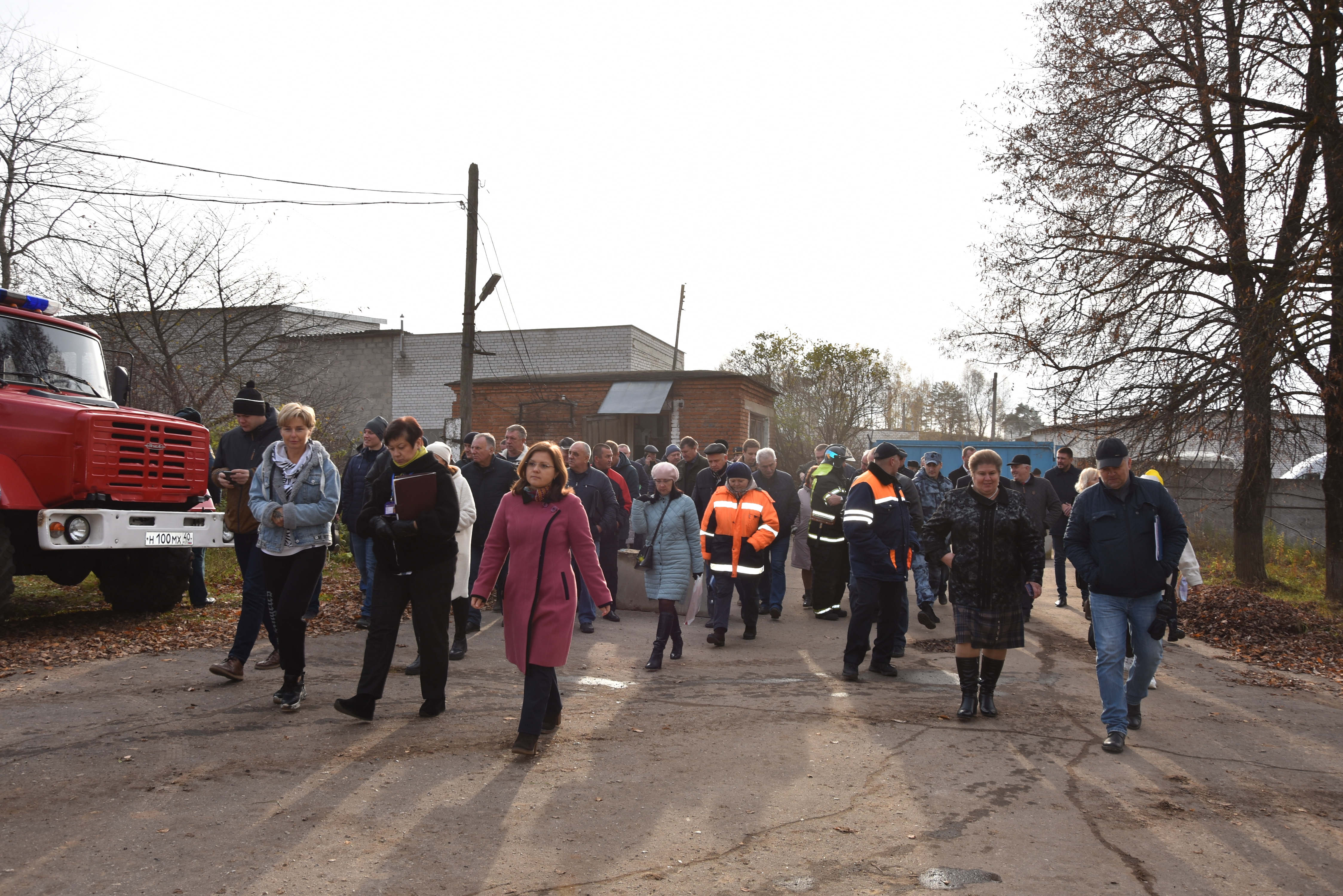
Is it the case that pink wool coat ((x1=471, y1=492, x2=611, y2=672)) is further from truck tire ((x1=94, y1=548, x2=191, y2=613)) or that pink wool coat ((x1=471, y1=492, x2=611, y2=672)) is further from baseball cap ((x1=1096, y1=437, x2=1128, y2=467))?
truck tire ((x1=94, y1=548, x2=191, y2=613))

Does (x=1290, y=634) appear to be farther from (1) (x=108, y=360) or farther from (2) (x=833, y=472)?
(1) (x=108, y=360)

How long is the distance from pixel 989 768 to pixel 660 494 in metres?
4.24

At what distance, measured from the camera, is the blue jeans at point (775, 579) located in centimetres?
1106

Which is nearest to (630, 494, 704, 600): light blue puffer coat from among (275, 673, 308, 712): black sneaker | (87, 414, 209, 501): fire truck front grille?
(275, 673, 308, 712): black sneaker

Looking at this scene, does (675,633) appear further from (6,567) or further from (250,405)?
(6,567)

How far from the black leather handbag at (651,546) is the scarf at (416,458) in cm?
298

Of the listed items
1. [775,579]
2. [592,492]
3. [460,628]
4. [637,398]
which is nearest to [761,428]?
[637,398]

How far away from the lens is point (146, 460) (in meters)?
8.07

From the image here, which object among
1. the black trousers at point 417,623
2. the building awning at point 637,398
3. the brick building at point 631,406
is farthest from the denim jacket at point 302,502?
the building awning at point 637,398

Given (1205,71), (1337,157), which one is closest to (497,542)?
(1337,157)

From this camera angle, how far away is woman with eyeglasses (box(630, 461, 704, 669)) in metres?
8.12

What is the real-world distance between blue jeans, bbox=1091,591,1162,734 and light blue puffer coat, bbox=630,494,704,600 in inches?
135

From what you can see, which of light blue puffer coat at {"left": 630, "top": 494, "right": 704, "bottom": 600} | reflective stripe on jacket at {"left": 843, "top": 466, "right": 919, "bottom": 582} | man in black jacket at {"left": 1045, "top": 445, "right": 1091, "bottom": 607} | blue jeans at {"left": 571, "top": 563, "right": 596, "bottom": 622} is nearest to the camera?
reflective stripe on jacket at {"left": 843, "top": 466, "right": 919, "bottom": 582}

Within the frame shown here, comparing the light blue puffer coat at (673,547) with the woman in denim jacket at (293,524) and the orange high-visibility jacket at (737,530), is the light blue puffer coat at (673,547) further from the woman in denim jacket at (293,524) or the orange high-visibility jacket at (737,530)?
the woman in denim jacket at (293,524)
